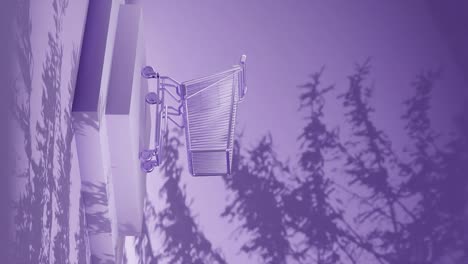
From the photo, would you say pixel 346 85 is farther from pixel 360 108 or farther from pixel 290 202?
pixel 290 202

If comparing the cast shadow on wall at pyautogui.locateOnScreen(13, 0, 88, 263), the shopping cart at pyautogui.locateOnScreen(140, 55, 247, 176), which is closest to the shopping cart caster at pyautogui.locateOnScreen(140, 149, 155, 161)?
the shopping cart at pyautogui.locateOnScreen(140, 55, 247, 176)

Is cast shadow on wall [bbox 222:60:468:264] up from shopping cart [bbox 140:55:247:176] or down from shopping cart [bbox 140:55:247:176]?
down

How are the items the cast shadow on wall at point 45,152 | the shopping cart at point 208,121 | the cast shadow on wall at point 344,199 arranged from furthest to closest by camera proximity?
the cast shadow on wall at point 344,199 → the shopping cart at point 208,121 → the cast shadow on wall at point 45,152

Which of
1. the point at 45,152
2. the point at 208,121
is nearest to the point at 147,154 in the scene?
the point at 208,121

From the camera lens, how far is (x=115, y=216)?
3.27 m

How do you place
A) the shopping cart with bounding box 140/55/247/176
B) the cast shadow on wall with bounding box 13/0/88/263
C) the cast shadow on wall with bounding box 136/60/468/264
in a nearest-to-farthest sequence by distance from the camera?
1. the cast shadow on wall with bounding box 13/0/88/263
2. the shopping cart with bounding box 140/55/247/176
3. the cast shadow on wall with bounding box 136/60/468/264

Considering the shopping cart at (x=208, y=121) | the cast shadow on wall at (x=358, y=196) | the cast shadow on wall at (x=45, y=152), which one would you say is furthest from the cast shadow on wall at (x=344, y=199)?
the cast shadow on wall at (x=45, y=152)

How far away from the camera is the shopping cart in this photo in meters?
2.93

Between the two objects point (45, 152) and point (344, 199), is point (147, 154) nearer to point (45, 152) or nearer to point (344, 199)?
point (45, 152)

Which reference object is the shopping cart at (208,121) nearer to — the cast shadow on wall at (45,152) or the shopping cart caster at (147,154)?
the shopping cart caster at (147,154)

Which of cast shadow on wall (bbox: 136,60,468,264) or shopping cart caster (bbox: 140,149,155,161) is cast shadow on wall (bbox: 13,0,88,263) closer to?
shopping cart caster (bbox: 140,149,155,161)

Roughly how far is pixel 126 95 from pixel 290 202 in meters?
1.73

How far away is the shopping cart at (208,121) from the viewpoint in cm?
293

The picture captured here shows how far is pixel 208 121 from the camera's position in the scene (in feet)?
9.85
